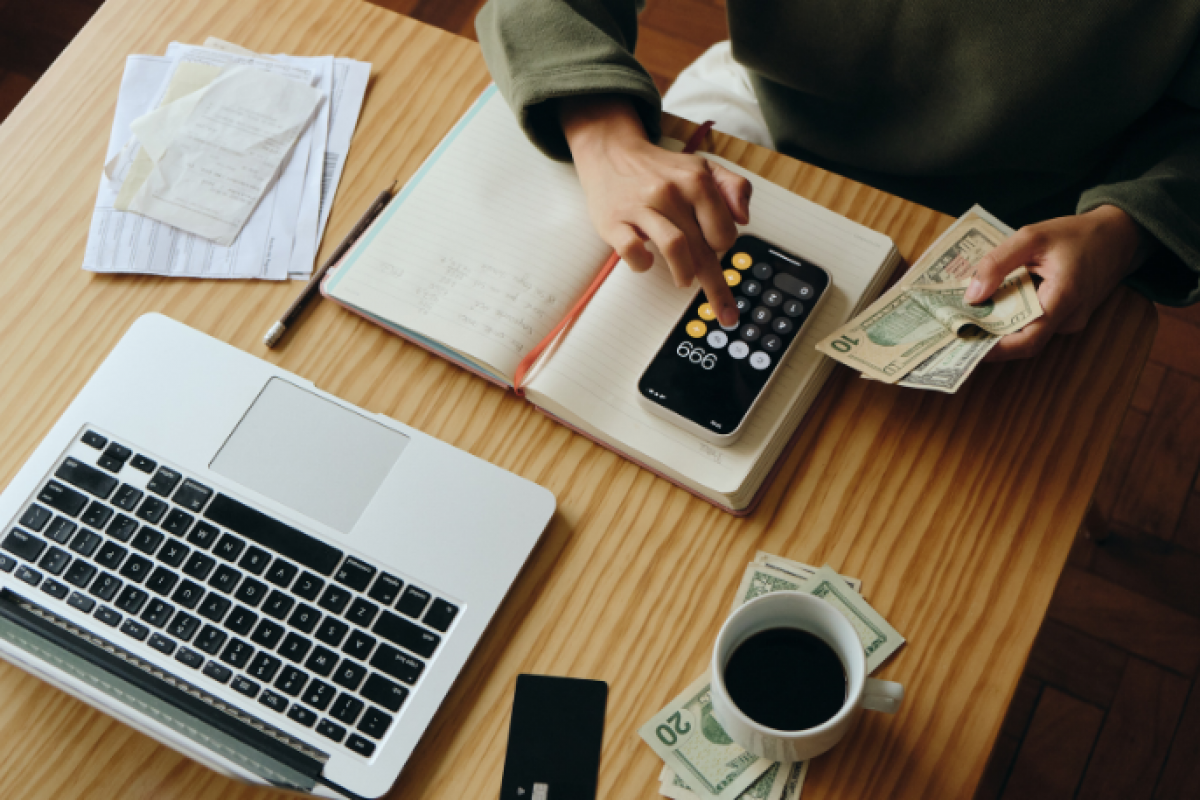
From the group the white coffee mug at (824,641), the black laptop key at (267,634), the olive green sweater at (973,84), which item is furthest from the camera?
the olive green sweater at (973,84)

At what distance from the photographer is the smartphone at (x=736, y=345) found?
0.62 metres

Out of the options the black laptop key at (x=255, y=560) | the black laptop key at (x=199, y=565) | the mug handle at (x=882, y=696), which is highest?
the mug handle at (x=882, y=696)

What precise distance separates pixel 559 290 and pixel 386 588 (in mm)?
263

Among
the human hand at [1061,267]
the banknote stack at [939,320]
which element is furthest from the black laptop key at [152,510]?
the human hand at [1061,267]

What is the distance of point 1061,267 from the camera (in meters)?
0.63

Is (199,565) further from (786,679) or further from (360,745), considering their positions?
(786,679)

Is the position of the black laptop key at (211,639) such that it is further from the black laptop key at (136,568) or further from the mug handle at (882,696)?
the mug handle at (882,696)

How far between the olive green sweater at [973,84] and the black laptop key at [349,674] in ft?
1.44

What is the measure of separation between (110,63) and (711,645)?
2.50 ft

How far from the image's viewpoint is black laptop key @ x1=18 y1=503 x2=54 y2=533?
24.6 inches

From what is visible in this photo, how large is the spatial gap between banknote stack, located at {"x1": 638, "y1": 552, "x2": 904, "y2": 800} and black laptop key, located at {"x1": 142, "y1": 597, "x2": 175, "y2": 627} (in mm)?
338

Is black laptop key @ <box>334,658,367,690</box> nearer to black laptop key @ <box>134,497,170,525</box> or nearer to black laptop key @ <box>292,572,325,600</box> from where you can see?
black laptop key @ <box>292,572,325,600</box>

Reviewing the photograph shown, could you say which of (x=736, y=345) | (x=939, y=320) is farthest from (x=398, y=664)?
(x=939, y=320)

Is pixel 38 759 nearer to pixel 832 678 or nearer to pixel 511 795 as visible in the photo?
pixel 511 795
